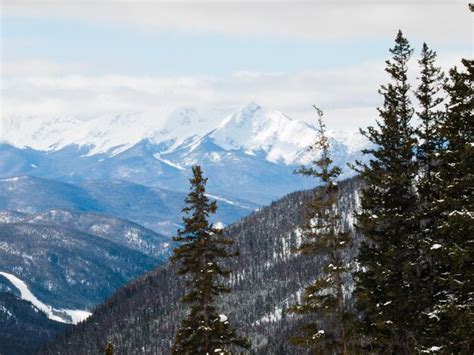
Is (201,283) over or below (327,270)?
over

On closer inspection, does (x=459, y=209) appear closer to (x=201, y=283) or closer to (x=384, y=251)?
(x=384, y=251)

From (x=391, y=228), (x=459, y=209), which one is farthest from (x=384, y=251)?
(x=459, y=209)

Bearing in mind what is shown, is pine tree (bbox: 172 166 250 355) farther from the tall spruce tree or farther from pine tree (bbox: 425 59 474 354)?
pine tree (bbox: 425 59 474 354)

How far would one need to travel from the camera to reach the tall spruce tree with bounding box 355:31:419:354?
3225 centimetres

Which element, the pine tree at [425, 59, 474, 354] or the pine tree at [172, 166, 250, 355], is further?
the pine tree at [172, 166, 250, 355]

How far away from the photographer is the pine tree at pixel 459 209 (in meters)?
23.1

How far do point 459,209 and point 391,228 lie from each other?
8.86m

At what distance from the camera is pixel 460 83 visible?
25.1 meters

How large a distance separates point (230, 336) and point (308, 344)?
6.35 meters

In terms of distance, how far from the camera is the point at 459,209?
2455 centimetres

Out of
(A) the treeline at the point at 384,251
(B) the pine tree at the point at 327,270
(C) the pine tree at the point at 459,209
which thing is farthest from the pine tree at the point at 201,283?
(C) the pine tree at the point at 459,209

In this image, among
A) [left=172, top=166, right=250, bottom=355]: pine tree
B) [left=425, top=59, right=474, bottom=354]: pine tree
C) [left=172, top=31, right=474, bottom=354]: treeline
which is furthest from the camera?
[left=172, top=166, right=250, bottom=355]: pine tree

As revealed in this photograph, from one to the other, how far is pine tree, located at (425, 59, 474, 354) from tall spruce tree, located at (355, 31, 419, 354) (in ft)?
16.1

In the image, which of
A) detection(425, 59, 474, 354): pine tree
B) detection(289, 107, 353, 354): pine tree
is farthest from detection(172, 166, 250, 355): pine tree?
detection(425, 59, 474, 354): pine tree
